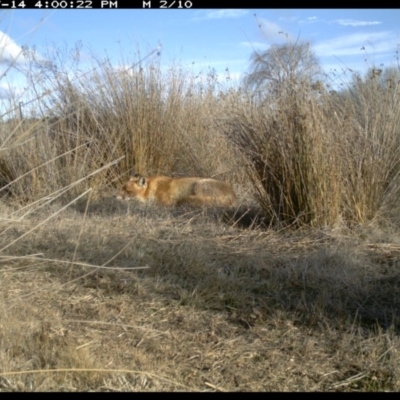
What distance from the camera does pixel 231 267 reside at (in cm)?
395

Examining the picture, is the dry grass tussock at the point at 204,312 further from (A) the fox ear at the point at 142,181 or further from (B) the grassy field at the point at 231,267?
(A) the fox ear at the point at 142,181

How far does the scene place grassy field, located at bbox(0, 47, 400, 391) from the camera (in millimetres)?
2551

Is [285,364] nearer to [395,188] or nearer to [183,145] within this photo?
[395,188]

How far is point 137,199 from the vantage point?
22.5ft

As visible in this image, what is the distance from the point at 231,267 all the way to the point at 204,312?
0.81 metres

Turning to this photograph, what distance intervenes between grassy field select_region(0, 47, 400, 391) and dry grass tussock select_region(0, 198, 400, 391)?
11 mm

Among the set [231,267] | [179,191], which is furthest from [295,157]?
[179,191]

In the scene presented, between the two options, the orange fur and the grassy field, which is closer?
the grassy field

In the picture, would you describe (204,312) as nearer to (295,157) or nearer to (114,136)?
(295,157)

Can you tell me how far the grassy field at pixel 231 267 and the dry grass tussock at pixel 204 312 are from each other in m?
0.01

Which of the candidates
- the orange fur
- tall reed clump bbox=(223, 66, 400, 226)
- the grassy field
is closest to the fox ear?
the orange fur

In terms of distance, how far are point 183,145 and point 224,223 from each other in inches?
125

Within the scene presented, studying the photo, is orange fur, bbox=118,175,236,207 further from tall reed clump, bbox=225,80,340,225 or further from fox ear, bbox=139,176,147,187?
tall reed clump, bbox=225,80,340,225

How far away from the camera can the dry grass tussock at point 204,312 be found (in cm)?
248
